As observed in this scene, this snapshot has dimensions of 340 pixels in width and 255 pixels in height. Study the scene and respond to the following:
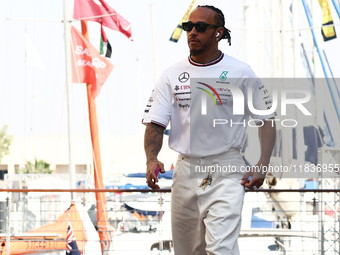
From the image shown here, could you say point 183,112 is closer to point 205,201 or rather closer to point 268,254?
point 205,201

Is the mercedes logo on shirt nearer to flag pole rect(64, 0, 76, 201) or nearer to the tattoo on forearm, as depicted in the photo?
the tattoo on forearm

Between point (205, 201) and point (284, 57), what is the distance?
8.43 meters

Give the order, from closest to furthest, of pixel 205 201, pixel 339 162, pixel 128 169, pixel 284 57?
pixel 205 201 → pixel 339 162 → pixel 284 57 → pixel 128 169

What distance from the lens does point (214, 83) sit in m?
2.36

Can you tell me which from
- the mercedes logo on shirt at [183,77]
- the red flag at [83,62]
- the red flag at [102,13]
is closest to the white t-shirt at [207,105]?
the mercedes logo on shirt at [183,77]

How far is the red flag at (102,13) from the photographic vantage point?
342 inches

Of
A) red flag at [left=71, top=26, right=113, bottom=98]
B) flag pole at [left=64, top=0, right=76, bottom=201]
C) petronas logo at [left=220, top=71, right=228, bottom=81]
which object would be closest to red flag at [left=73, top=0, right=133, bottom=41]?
red flag at [left=71, top=26, right=113, bottom=98]

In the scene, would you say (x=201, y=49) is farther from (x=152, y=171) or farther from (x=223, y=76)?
(x=152, y=171)

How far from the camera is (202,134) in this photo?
2.36 meters

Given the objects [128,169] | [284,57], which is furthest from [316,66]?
[128,169]

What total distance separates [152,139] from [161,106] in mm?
164

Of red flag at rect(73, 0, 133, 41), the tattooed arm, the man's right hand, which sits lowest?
the man's right hand

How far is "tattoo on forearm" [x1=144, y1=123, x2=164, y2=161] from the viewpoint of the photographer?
7.93ft

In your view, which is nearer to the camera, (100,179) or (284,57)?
(100,179)
